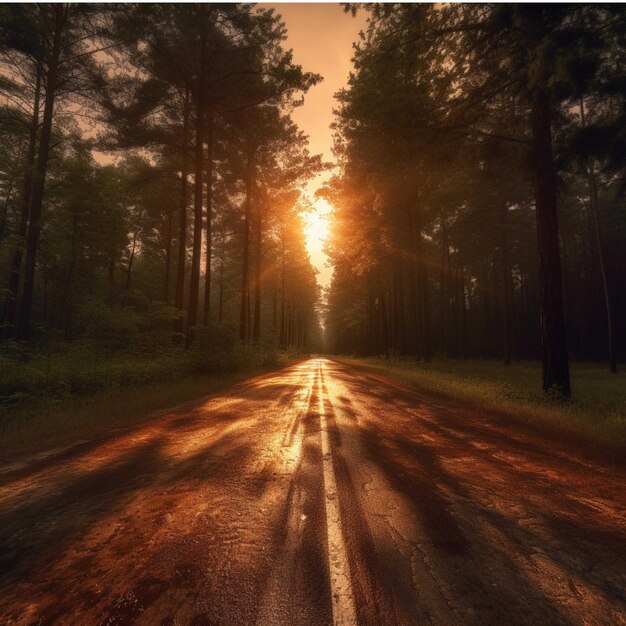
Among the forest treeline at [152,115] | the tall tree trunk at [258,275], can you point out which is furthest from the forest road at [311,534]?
the tall tree trunk at [258,275]

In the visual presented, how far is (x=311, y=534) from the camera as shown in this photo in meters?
2.73

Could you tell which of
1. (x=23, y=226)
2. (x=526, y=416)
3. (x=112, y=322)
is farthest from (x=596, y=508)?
(x=23, y=226)

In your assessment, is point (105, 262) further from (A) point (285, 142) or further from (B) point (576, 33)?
(B) point (576, 33)

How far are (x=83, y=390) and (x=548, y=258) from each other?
503 inches

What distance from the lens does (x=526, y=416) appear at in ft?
23.2

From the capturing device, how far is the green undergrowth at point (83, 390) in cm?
567

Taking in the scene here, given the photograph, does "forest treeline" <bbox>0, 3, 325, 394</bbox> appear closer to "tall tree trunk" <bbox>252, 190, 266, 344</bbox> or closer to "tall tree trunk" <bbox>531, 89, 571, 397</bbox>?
"tall tree trunk" <bbox>252, 190, 266, 344</bbox>

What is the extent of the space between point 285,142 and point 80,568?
23.4 metres

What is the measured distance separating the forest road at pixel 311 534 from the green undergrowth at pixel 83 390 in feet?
3.70

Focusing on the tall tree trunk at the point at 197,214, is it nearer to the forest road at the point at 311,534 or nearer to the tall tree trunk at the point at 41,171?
the tall tree trunk at the point at 41,171

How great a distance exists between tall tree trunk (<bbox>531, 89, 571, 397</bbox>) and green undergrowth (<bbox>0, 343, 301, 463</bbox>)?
33.0 ft

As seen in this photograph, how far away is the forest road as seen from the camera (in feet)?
6.48

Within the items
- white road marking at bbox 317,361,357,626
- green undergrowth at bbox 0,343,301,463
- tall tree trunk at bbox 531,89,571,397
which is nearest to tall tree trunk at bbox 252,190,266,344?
green undergrowth at bbox 0,343,301,463

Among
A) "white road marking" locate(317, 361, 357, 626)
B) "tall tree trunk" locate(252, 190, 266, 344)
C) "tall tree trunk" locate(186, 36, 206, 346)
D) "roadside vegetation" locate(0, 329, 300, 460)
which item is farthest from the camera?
"tall tree trunk" locate(252, 190, 266, 344)
